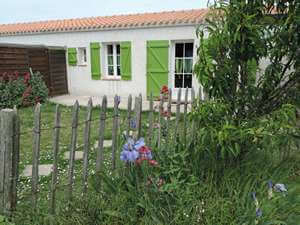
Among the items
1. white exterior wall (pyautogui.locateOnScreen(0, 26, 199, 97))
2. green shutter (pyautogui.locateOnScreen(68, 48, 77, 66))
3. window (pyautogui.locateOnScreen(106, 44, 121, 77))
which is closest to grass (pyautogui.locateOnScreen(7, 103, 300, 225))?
white exterior wall (pyautogui.locateOnScreen(0, 26, 199, 97))

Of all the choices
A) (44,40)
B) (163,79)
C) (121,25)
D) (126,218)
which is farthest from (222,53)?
(44,40)

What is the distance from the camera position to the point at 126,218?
2.06 m

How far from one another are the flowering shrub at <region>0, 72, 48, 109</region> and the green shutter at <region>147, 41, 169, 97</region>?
12.8 feet

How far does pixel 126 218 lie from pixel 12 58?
9.08m

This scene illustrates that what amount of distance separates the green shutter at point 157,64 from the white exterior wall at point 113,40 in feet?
0.55

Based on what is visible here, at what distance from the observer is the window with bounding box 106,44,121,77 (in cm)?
1057

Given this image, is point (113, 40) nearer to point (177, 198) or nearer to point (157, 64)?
point (157, 64)

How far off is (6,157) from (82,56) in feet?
33.2

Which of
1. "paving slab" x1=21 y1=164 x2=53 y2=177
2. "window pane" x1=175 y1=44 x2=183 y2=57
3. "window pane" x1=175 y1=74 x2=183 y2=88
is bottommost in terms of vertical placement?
"paving slab" x1=21 y1=164 x2=53 y2=177

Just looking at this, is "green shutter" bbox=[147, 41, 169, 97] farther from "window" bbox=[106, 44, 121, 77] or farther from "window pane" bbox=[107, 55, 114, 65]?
"window pane" bbox=[107, 55, 114, 65]

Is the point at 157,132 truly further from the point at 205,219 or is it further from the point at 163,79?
the point at 163,79

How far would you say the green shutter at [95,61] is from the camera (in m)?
10.6

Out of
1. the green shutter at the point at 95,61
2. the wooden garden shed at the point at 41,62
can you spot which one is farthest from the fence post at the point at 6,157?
the green shutter at the point at 95,61

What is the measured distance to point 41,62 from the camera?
10.4 metres
